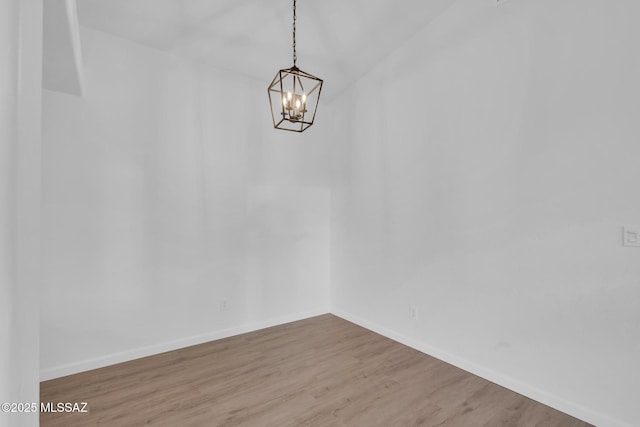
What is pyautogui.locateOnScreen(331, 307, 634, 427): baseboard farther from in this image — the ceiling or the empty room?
the ceiling

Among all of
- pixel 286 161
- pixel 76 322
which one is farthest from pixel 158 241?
pixel 286 161

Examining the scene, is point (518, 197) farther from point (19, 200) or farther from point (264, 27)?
point (19, 200)

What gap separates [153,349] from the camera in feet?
9.87

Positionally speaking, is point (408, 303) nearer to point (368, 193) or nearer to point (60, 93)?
point (368, 193)

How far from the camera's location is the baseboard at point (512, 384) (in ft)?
6.72

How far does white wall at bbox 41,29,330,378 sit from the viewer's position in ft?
8.61

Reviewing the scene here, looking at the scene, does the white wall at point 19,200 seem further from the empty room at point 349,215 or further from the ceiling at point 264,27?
the ceiling at point 264,27

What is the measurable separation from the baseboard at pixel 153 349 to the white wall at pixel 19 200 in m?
1.99

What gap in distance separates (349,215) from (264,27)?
2219 millimetres

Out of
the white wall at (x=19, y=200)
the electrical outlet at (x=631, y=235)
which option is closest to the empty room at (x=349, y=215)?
the electrical outlet at (x=631, y=235)

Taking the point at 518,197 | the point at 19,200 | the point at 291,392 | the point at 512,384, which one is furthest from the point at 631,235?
the point at 19,200

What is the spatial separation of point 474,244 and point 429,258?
471mm

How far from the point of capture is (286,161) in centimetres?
388

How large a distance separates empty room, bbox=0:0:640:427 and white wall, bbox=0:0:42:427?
149 millimetres
